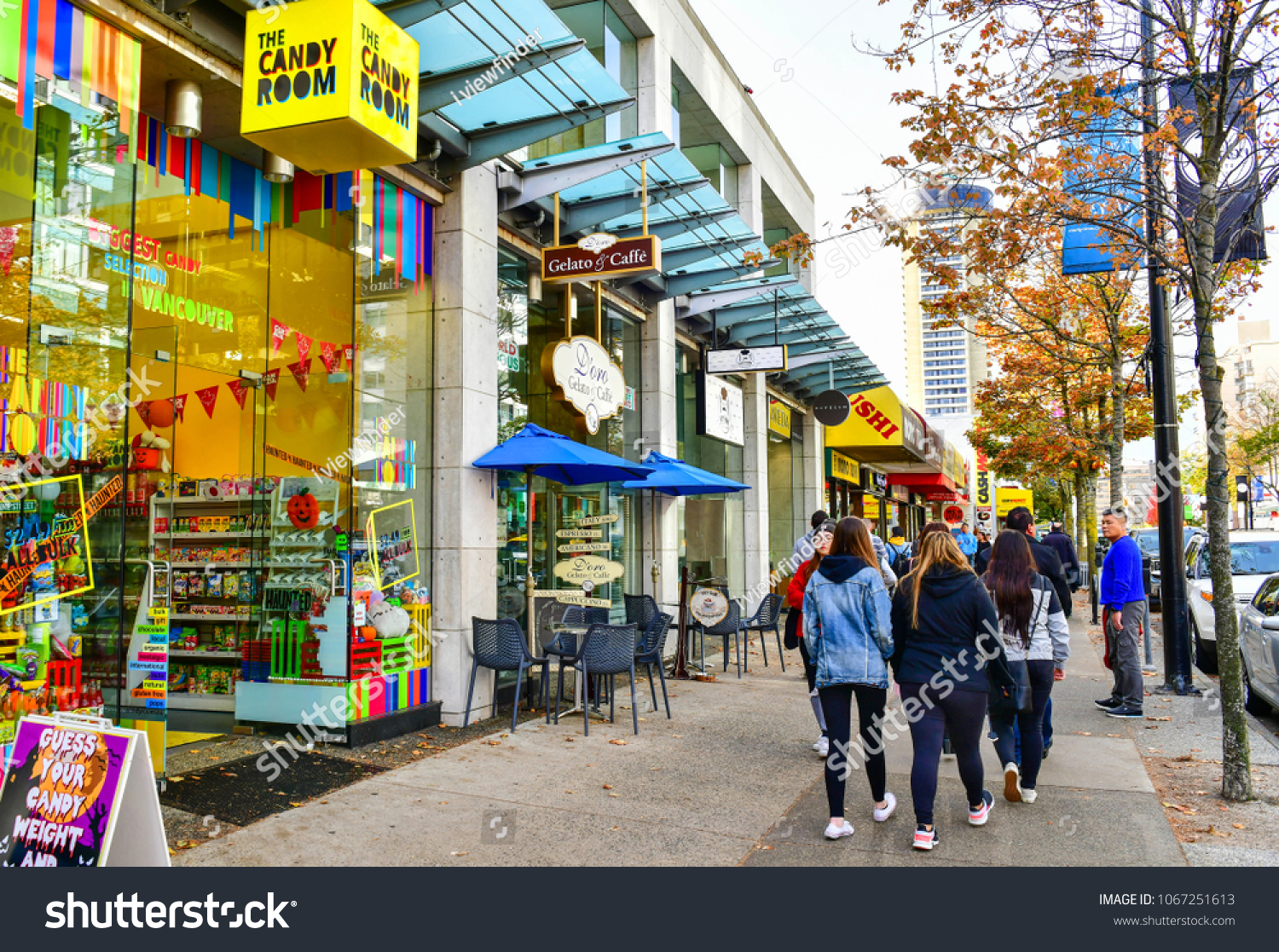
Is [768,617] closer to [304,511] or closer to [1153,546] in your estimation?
[304,511]

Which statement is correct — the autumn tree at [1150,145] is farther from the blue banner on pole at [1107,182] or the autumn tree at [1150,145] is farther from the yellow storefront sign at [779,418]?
the yellow storefront sign at [779,418]

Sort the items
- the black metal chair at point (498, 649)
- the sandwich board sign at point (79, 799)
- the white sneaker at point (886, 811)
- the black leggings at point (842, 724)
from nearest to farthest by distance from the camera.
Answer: the sandwich board sign at point (79, 799), the black leggings at point (842, 724), the white sneaker at point (886, 811), the black metal chair at point (498, 649)

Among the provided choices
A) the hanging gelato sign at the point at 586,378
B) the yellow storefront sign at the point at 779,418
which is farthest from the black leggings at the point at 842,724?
the yellow storefront sign at the point at 779,418

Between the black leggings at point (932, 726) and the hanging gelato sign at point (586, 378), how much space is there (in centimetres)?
583

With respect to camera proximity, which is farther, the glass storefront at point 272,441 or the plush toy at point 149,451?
the plush toy at point 149,451

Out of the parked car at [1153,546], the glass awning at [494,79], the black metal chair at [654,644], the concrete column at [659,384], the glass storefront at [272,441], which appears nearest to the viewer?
the glass awning at [494,79]

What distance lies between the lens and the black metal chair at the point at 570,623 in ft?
28.3

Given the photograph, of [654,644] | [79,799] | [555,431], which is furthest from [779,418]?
[79,799]

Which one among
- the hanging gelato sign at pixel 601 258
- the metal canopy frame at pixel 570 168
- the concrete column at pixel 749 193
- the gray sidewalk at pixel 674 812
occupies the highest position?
the concrete column at pixel 749 193

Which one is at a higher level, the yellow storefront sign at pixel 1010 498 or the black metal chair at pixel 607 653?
the yellow storefront sign at pixel 1010 498

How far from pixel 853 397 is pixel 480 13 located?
16641 mm

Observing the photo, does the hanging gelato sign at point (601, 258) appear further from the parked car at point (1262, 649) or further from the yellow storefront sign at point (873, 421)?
the yellow storefront sign at point (873, 421)

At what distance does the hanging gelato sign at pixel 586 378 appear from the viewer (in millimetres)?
10164

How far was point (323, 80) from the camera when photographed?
238 inches
